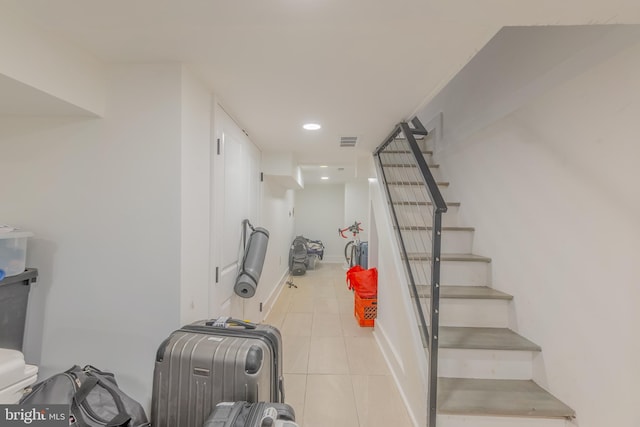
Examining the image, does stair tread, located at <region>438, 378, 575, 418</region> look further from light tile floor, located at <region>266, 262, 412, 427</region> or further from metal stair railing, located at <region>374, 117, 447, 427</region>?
light tile floor, located at <region>266, 262, 412, 427</region>

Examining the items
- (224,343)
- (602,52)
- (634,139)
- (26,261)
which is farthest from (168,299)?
(602,52)

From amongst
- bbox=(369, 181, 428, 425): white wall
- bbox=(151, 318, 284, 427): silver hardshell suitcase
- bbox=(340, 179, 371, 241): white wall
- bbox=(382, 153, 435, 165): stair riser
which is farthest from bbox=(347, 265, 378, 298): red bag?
bbox=(340, 179, 371, 241): white wall

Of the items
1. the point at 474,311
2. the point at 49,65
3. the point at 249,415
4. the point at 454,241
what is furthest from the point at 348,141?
the point at 249,415

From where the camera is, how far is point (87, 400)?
0.98 metres

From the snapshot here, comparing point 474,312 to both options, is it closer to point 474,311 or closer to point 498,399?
point 474,311

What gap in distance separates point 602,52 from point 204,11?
1.77 meters

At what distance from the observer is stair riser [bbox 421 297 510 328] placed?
1.92 m

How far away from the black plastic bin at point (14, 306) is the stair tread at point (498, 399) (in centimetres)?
213

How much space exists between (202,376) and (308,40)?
1482 millimetres

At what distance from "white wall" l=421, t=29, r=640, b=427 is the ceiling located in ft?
1.73

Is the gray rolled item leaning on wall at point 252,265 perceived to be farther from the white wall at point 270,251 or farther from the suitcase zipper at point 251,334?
the suitcase zipper at point 251,334

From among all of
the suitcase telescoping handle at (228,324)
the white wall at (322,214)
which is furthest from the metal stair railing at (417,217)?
the white wall at (322,214)

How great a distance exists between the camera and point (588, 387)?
1334mm

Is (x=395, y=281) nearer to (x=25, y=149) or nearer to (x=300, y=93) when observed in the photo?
(x=300, y=93)
